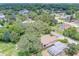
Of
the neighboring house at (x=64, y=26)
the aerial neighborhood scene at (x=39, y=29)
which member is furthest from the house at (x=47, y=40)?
the neighboring house at (x=64, y=26)

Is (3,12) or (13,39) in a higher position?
(3,12)

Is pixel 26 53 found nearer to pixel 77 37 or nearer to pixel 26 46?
pixel 26 46

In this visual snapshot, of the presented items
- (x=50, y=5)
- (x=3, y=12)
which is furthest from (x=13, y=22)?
(x=50, y=5)

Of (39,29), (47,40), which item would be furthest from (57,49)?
(39,29)

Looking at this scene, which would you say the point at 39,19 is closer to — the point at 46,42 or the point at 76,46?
the point at 46,42

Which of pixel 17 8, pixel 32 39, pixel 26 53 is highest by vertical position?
pixel 17 8

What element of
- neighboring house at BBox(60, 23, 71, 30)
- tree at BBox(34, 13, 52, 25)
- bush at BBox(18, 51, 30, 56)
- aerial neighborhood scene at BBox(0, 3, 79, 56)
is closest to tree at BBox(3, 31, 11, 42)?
aerial neighborhood scene at BBox(0, 3, 79, 56)

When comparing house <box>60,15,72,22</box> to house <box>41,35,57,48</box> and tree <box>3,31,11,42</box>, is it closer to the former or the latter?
house <box>41,35,57,48</box>

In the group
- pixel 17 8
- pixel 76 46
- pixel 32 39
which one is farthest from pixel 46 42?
pixel 17 8
